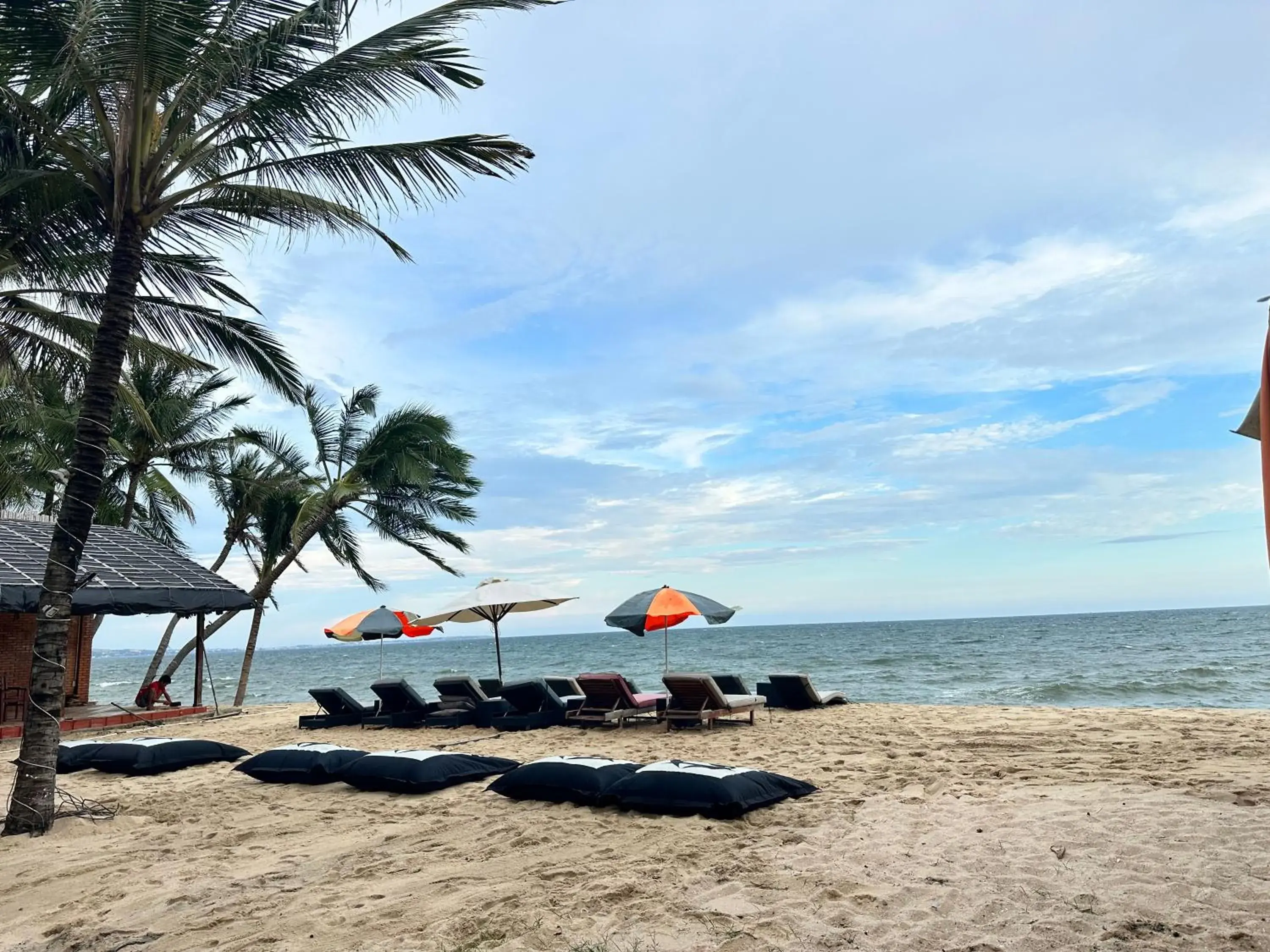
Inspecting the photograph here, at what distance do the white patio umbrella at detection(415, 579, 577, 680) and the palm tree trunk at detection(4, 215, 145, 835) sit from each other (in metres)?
6.77

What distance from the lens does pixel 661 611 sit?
435 inches

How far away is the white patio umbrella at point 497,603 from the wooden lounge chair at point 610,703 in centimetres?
180

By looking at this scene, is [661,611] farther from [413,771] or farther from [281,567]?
[281,567]

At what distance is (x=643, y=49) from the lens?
7.85 m

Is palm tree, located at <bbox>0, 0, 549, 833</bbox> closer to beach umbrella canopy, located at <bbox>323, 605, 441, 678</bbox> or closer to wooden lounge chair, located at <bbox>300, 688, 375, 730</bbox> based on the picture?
wooden lounge chair, located at <bbox>300, 688, 375, 730</bbox>

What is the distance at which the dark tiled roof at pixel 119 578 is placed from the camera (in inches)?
451

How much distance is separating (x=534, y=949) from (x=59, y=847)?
12.2ft

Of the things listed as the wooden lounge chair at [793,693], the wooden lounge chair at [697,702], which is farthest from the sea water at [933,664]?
the wooden lounge chair at [697,702]

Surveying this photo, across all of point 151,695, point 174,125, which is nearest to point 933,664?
point 151,695

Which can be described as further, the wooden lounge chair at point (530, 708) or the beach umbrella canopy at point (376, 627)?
the beach umbrella canopy at point (376, 627)

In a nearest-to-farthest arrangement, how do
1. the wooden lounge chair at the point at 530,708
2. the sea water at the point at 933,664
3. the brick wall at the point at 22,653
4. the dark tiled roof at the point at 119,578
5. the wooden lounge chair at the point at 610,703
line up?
the wooden lounge chair at the point at 610,703 → the wooden lounge chair at the point at 530,708 → the dark tiled roof at the point at 119,578 → the brick wall at the point at 22,653 → the sea water at the point at 933,664

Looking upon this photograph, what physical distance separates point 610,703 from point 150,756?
5.21m

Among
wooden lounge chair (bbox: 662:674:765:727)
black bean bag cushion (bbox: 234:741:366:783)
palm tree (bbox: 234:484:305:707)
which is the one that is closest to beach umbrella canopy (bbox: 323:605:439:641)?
palm tree (bbox: 234:484:305:707)

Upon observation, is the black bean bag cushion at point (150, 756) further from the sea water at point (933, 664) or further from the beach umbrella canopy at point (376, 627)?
the sea water at point (933, 664)
